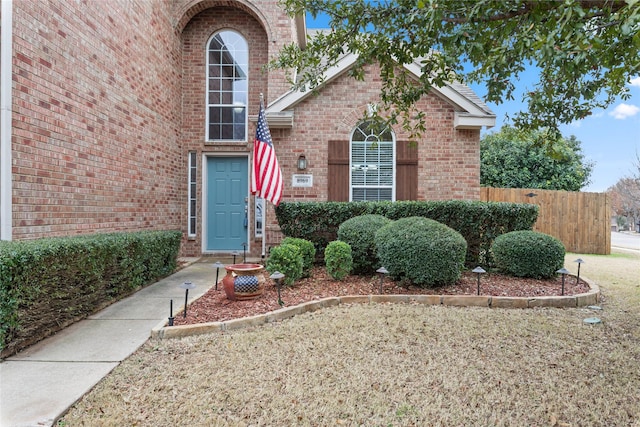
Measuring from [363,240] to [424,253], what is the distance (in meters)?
1.18

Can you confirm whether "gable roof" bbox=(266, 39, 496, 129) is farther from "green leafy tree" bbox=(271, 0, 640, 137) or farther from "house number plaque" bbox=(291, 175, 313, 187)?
"green leafy tree" bbox=(271, 0, 640, 137)

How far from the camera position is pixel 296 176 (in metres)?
8.45

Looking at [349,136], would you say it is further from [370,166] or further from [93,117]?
[93,117]

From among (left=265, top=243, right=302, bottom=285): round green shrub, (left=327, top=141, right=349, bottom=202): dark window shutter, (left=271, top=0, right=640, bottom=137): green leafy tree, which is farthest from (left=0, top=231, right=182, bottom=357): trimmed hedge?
(left=327, top=141, right=349, bottom=202): dark window shutter

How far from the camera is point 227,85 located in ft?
31.9

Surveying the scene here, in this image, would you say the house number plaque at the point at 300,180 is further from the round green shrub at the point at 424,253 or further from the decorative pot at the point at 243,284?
the decorative pot at the point at 243,284

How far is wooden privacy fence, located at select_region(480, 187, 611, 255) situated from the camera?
11.9 metres

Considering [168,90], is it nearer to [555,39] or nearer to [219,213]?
[219,213]

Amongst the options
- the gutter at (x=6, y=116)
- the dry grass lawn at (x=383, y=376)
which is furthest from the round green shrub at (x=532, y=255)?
the gutter at (x=6, y=116)

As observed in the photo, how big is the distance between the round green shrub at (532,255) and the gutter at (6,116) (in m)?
7.22

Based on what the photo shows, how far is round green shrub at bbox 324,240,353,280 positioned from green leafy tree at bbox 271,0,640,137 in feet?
7.47

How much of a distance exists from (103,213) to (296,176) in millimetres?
3949

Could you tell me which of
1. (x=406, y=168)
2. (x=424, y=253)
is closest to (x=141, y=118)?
(x=406, y=168)

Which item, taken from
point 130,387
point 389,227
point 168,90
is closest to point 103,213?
point 168,90
